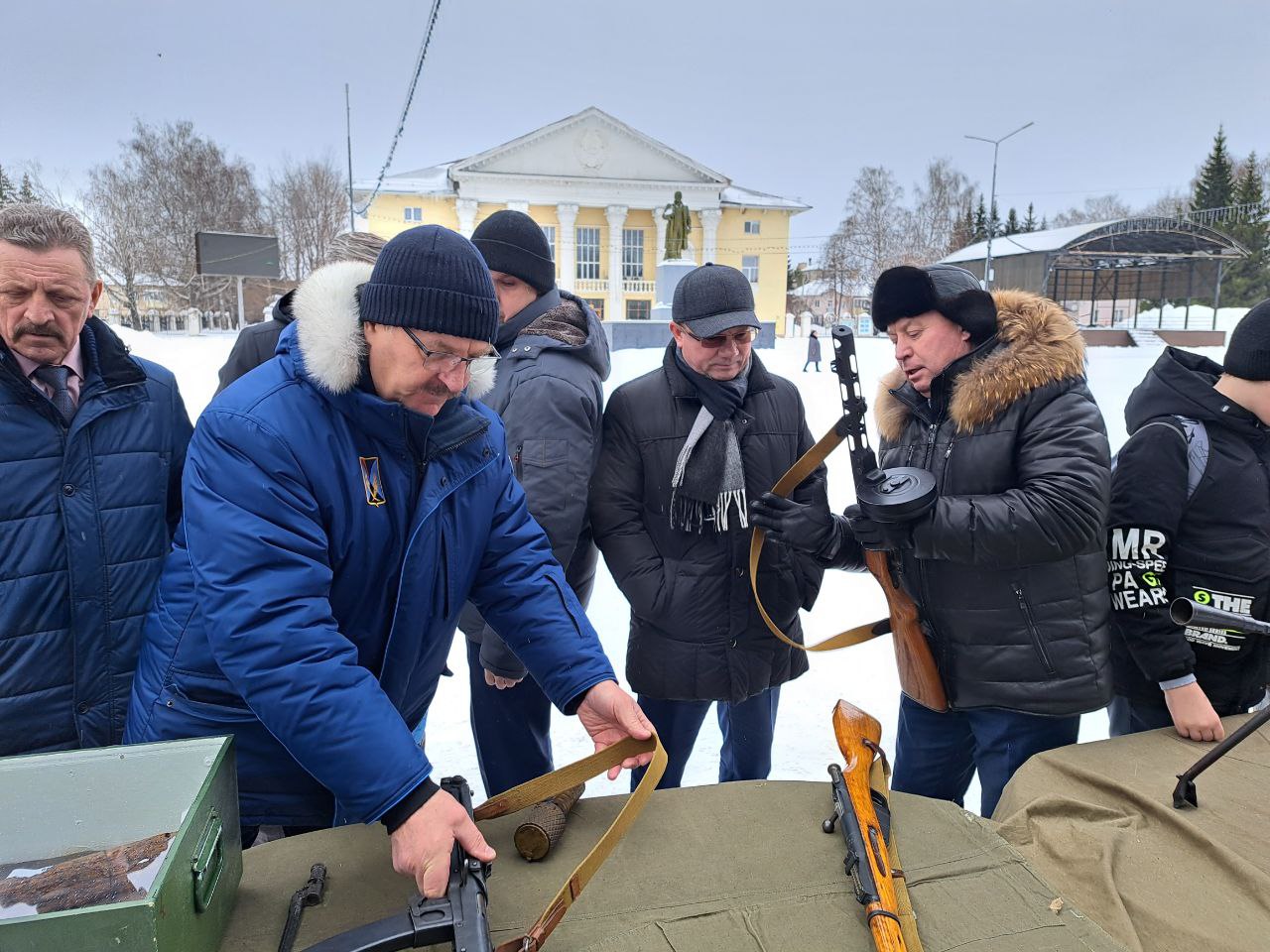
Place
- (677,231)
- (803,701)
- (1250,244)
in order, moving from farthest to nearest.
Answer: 1. (1250,244)
2. (677,231)
3. (803,701)

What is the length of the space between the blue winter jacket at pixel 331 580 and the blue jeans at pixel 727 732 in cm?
106

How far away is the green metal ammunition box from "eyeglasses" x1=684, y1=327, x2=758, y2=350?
1735 millimetres

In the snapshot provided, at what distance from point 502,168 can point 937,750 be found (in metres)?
41.0

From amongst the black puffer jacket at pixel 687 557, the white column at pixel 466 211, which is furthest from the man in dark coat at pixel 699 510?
the white column at pixel 466 211

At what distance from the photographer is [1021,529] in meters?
2.00

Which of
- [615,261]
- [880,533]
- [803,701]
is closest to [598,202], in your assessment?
[615,261]

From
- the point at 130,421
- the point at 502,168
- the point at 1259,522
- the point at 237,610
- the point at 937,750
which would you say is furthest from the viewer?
the point at 502,168

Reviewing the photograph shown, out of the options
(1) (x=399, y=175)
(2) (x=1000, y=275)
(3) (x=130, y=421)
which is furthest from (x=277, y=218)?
(3) (x=130, y=421)

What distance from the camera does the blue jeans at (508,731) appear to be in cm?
270

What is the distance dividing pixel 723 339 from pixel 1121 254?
2996 centimetres

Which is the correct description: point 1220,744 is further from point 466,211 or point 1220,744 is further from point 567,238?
point 567,238

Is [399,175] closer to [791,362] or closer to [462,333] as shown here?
[791,362]

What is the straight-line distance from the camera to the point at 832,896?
129cm

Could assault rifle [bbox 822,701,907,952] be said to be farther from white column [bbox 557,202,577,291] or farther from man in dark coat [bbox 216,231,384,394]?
white column [bbox 557,202,577,291]
